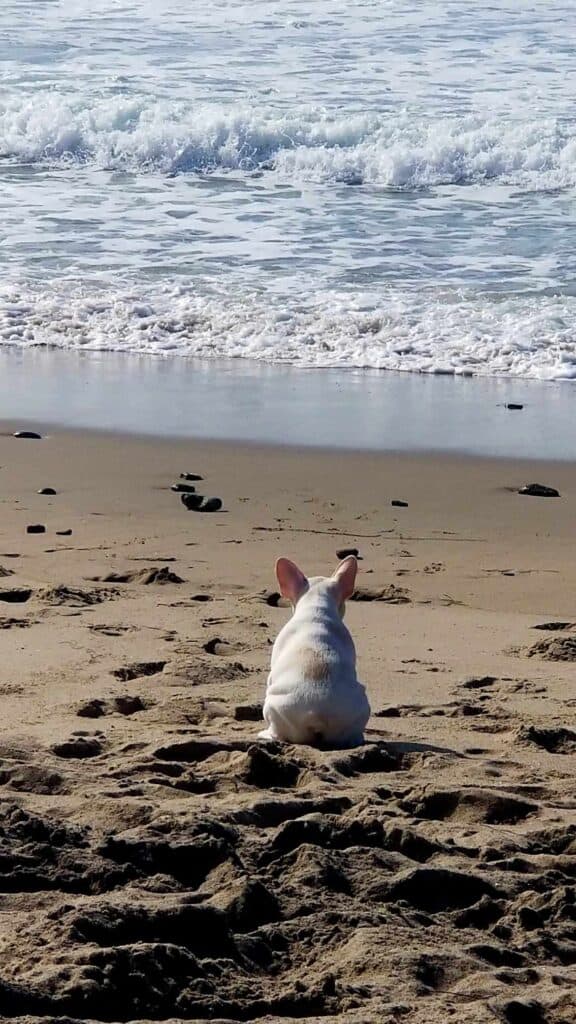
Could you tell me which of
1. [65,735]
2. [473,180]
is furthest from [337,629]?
[473,180]

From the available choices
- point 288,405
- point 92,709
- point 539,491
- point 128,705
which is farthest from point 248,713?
point 288,405

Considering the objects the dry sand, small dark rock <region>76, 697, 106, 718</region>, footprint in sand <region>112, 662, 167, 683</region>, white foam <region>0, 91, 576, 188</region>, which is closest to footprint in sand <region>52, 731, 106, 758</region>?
the dry sand

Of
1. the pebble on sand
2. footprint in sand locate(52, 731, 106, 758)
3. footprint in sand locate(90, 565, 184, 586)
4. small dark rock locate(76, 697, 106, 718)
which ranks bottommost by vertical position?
the pebble on sand

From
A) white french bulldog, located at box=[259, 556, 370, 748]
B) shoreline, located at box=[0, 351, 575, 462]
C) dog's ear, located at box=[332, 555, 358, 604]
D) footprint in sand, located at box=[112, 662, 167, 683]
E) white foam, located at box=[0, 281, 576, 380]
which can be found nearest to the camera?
white french bulldog, located at box=[259, 556, 370, 748]

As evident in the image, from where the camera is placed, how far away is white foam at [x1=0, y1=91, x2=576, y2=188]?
19422 mm

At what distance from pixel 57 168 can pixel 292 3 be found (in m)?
10.8

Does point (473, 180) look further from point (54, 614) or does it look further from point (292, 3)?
point (54, 614)

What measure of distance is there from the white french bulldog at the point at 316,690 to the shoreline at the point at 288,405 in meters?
4.43

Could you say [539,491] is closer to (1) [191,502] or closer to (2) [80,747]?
(1) [191,502]

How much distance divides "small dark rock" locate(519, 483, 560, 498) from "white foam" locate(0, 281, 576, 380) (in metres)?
3.26

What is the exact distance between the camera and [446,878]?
132 inches

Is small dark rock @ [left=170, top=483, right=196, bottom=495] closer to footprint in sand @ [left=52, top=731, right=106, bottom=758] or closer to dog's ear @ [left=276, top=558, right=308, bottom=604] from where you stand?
dog's ear @ [left=276, top=558, right=308, bottom=604]

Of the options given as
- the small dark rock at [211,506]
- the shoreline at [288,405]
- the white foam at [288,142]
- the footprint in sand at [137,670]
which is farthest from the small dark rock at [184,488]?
the white foam at [288,142]

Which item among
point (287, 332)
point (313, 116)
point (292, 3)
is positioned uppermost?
point (292, 3)
